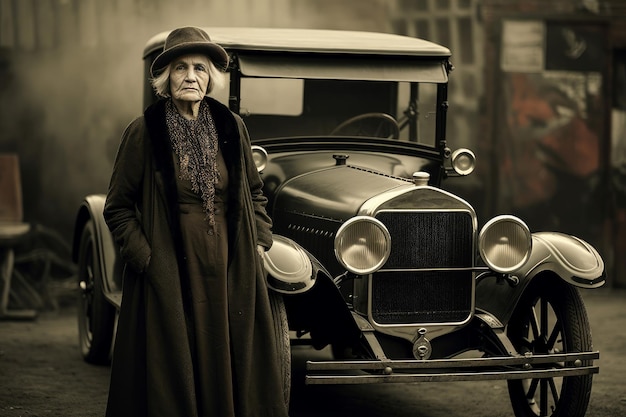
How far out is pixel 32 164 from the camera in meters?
9.60

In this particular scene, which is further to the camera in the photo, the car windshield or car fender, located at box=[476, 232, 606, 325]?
the car windshield

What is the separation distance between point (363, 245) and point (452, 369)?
2.22 feet

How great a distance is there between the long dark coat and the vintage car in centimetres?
36

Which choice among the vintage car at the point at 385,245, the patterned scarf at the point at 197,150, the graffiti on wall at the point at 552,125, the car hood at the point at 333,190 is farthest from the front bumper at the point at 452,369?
the graffiti on wall at the point at 552,125

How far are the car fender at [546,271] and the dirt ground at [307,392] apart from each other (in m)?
0.75

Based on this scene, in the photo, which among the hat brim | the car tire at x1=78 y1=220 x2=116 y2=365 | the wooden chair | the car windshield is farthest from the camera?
the wooden chair

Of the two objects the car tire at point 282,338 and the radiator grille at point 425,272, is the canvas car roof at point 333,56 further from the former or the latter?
the car tire at point 282,338

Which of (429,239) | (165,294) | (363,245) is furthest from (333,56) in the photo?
(165,294)

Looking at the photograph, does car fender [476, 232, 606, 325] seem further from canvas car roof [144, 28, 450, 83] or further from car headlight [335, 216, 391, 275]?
canvas car roof [144, 28, 450, 83]

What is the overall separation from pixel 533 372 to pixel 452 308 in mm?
508

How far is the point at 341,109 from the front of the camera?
6.62 meters

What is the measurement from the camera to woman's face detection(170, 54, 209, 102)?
14.5 feet

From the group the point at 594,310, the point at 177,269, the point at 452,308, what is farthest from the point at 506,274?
the point at 594,310

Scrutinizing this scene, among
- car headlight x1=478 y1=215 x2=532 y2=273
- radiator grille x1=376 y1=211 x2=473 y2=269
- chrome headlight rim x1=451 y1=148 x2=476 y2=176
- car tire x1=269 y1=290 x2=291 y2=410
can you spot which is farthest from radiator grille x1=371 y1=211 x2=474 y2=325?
chrome headlight rim x1=451 y1=148 x2=476 y2=176
